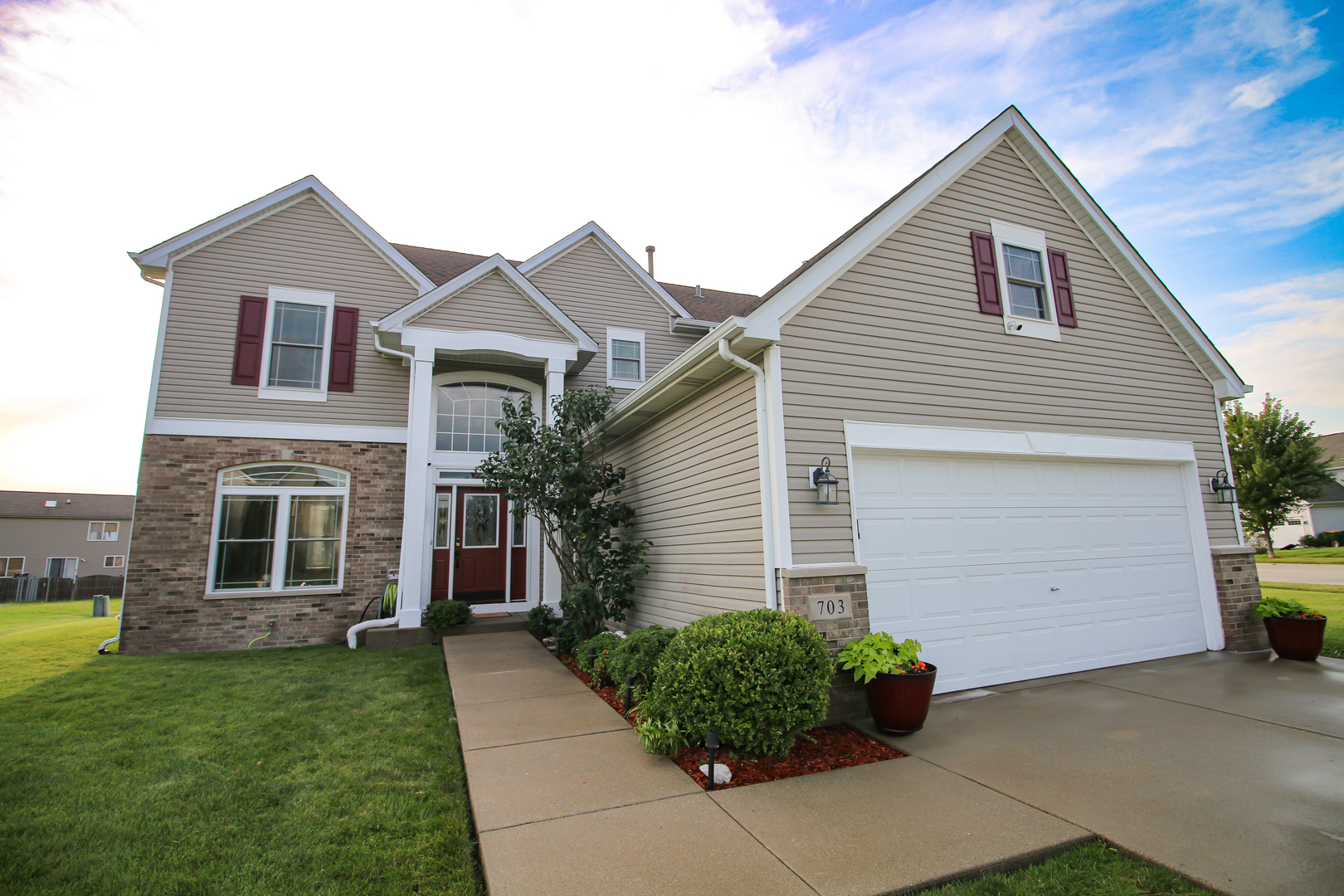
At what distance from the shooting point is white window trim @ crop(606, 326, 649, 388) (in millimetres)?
12688

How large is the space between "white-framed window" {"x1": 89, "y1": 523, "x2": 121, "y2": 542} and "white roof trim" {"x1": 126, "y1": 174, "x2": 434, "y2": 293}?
1280 inches

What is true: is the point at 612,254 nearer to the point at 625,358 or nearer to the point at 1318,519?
the point at 625,358

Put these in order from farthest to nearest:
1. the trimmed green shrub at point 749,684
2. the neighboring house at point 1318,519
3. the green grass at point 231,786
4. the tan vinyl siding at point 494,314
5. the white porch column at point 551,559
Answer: the neighboring house at point 1318,519 → the white porch column at point 551,559 → the tan vinyl siding at point 494,314 → the trimmed green shrub at point 749,684 → the green grass at point 231,786

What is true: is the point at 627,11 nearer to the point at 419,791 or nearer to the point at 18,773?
the point at 419,791

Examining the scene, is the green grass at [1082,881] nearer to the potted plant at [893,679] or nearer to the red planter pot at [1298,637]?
the potted plant at [893,679]

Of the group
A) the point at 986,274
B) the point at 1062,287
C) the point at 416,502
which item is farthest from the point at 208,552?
the point at 1062,287

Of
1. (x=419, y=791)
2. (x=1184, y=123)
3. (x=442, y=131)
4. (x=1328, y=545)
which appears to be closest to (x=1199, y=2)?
(x=1184, y=123)

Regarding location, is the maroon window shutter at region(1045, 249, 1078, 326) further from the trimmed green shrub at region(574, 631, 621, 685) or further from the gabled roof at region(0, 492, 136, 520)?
the gabled roof at region(0, 492, 136, 520)

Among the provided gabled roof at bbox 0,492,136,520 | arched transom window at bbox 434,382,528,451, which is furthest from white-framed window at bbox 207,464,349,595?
gabled roof at bbox 0,492,136,520

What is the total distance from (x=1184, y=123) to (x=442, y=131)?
10704 millimetres

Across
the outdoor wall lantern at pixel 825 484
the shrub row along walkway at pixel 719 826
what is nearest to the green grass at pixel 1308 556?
the outdoor wall lantern at pixel 825 484

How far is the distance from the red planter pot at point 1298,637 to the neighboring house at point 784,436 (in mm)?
497

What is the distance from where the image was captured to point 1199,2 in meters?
7.80

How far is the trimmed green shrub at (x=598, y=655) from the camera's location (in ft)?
21.8
